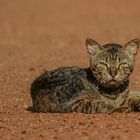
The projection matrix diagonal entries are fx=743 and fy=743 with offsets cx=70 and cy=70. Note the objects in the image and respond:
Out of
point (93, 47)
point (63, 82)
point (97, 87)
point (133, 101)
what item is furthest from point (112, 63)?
point (63, 82)

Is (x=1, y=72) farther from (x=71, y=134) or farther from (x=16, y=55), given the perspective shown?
(x=71, y=134)

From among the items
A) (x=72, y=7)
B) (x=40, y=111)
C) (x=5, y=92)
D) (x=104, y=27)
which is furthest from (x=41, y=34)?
(x=40, y=111)

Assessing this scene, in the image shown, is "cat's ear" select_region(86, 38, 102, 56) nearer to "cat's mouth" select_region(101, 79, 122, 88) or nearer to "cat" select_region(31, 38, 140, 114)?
"cat" select_region(31, 38, 140, 114)

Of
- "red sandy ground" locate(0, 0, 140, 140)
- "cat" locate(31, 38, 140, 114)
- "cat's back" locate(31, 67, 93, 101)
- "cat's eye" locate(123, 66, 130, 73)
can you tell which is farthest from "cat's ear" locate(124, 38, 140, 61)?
"red sandy ground" locate(0, 0, 140, 140)

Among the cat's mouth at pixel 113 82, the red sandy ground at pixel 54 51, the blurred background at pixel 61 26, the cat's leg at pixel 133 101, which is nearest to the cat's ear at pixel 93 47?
the cat's mouth at pixel 113 82

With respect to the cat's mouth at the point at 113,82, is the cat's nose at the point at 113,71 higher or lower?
higher

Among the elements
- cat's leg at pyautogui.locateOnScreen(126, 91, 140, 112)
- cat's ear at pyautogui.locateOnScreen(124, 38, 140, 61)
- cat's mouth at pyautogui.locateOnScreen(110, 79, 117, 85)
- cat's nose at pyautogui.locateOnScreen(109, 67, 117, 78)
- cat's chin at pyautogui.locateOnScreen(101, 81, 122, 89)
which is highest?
cat's ear at pyautogui.locateOnScreen(124, 38, 140, 61)

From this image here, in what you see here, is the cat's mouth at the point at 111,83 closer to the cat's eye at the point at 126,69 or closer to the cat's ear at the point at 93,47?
the cat's eye at the point at 126,69
